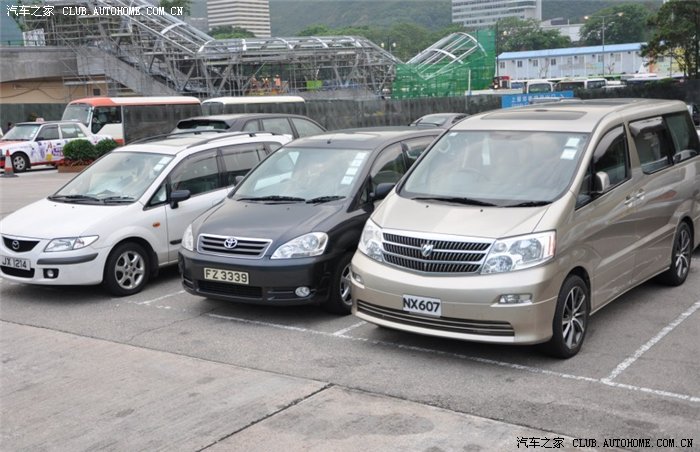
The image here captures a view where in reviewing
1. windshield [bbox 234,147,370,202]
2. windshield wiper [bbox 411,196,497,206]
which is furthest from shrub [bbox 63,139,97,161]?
windshield wiper [bbox 411,196,497,206]

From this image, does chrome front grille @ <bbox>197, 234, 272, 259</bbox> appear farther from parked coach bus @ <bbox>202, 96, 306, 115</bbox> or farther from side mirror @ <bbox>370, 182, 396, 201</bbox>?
parked coach bus @ <bbox>202, 96, 306, 115</bbox>

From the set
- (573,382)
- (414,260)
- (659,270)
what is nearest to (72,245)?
(414,260)

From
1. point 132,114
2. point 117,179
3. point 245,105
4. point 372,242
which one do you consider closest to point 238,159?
point 117,179

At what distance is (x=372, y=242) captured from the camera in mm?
6535

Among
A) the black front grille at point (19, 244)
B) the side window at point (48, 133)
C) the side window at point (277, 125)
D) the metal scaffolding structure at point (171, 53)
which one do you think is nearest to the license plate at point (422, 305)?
the black front grille at point (19, 244)

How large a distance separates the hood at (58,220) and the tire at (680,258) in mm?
5959

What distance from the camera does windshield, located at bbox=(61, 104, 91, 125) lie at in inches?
1099

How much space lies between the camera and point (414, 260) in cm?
613

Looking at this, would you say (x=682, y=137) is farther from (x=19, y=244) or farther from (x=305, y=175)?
(x=19, y=244)

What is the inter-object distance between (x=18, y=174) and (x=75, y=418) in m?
21.9

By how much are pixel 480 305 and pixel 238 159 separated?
515 cm

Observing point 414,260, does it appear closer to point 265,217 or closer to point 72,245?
point 265,217

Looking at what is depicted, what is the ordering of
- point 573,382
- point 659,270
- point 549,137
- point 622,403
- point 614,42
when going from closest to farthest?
point 622,403 → point 573,382 → point 549,137 → point 659,270 → point 614,42

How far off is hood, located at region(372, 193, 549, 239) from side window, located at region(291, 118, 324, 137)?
910cm
